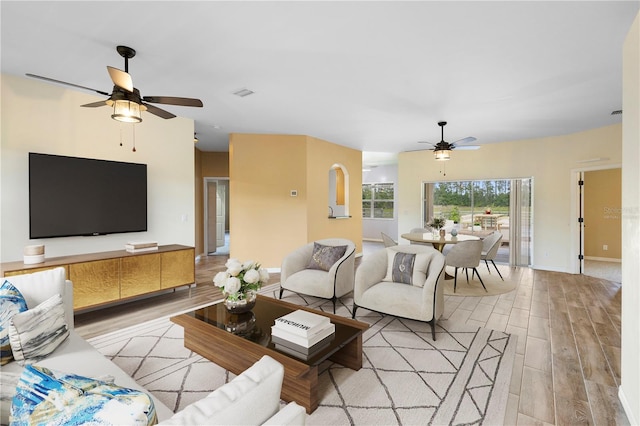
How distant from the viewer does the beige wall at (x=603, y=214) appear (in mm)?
6809

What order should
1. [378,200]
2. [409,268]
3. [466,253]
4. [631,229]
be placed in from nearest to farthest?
1. [631,229]
2. [409,268]
3. [466,253]
4. [378,200]

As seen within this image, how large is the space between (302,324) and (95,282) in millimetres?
2632

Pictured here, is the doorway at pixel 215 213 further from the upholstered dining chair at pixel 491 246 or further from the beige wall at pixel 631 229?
the beige wall at pixel 631 229

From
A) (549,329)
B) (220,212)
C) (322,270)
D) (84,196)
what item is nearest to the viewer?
(549,329)

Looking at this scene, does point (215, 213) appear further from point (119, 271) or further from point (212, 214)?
point (119, 271)

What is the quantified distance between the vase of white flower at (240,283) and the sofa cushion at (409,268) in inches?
63.1

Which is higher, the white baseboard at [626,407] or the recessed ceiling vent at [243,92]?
the recessed ceiling vent at [243,92]

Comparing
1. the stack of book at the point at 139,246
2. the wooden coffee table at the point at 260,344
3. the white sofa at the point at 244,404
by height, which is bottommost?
the wooden coffee table at the point at 260,344

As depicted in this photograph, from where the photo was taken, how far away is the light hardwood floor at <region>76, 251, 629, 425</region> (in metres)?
2.03

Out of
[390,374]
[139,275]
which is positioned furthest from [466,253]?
[139,275]

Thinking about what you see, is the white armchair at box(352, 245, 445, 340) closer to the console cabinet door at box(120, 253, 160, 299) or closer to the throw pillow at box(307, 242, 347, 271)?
the throw pillow at box(307, 242, 347, 271)

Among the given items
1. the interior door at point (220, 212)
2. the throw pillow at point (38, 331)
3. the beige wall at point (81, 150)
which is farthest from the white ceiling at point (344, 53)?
the interior door at point (220, 212)

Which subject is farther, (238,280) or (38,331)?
(238,280)

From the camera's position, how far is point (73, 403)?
0.81 meters
